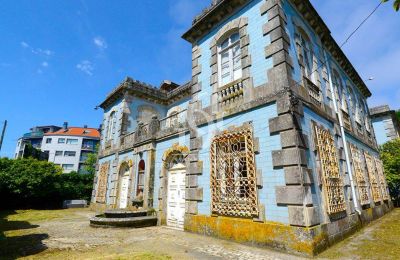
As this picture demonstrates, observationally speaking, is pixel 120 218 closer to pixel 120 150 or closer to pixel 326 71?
pixel 120 150

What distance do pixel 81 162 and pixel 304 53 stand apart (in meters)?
56.4

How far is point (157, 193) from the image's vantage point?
10.6 meters

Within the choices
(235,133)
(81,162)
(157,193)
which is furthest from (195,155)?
(81,162)

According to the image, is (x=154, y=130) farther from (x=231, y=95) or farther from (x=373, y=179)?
(x=373, y=179)

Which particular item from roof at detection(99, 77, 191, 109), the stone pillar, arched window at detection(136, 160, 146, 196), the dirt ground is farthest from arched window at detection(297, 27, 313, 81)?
arched window at detection(136, 160, 146, 196)

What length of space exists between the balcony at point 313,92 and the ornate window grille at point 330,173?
1044mm

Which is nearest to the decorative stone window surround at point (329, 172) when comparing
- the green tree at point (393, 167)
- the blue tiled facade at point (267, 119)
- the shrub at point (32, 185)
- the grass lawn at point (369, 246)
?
the blue tiled facade at point (267, 119)

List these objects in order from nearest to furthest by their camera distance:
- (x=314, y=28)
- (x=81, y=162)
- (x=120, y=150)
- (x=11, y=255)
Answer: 1. (x=11, y=255)
2. (x=314, y=28)
3. (x=120, y=150)
4. (x=81, y=162)

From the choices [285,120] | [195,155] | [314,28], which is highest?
[314,28]

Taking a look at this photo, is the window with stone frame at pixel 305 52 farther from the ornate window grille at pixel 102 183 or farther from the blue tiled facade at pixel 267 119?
the ornate window grille at pixel 102 183

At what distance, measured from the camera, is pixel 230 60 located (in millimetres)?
8414

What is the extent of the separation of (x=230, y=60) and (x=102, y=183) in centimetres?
1272

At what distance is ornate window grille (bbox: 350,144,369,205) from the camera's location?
934cm

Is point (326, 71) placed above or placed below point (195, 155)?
above
